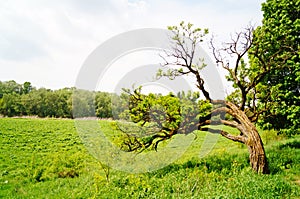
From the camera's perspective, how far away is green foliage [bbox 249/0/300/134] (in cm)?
1308

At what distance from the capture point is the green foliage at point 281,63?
13.1m

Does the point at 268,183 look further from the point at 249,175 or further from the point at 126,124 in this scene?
the point at 126,124

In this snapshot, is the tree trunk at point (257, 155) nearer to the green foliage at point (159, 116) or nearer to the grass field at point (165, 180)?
the grass field at point (165, 180)

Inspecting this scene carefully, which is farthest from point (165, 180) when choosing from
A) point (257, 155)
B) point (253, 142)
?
point (253, 142)

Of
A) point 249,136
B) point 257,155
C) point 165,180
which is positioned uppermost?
point 249,136

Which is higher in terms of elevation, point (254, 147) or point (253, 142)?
point (253, 142)

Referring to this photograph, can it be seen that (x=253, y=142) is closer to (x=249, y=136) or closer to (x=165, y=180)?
(x=249, y=136)

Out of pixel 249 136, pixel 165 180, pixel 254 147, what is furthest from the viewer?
pixel 249 136

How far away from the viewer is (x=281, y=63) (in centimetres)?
1312

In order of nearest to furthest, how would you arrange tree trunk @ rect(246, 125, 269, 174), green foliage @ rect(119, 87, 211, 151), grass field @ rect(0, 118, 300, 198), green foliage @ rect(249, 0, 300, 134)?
grass field @ rect(0, 118, 300, 198) < tree trunk @ rect(246, 125, 269, 174) < green foliage @ rect(119, 87, 211, 151) < green foliage @ rect(249, 0, 300, 134)

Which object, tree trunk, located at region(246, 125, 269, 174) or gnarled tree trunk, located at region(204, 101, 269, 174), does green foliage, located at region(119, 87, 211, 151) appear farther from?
tree trunk, located at region(246, 125, 269, 174)

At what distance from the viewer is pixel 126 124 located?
11.8 meters

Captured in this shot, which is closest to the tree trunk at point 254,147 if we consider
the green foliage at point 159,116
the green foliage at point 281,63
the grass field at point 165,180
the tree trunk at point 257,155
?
the tree trunk at point 257,155

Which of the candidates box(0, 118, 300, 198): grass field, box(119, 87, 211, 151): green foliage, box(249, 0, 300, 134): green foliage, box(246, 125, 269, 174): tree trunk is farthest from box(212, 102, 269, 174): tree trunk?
box(249, 0, 300, 134): green foliage
